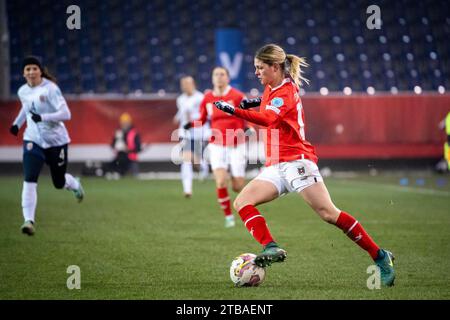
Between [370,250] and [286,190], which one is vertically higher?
[286,190]

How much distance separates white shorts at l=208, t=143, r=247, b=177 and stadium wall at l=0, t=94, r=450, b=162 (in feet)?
36.8

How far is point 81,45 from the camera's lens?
1070 inches

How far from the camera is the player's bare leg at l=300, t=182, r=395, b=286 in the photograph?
7219 mm

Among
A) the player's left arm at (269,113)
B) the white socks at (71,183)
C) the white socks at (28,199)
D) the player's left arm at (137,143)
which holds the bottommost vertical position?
the white socks at (28,199)

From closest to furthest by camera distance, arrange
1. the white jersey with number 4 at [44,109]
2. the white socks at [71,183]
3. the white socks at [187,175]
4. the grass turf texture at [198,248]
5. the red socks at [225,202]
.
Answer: the grass turf texture at [198,248] < the white jersey with number 4 at [44,109] < the white socks at [71,183] < the red socks at [225,202] < the white socks at [187,175]

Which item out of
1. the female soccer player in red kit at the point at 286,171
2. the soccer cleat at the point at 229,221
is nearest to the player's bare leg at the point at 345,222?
the female soccer player in red kit at the point at 286,171

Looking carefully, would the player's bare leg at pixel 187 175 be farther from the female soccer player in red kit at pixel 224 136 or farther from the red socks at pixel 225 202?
the red socks at pixel 225 202

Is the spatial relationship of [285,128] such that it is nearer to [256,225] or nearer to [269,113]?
[269,113]

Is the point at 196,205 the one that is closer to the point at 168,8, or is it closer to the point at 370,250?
the point at 370,250

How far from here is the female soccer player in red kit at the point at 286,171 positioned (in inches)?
285

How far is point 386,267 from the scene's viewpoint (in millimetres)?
7246

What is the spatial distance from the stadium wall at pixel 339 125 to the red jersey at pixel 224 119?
36.6 ft
